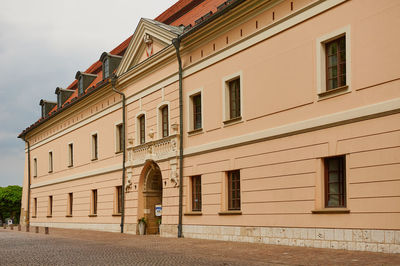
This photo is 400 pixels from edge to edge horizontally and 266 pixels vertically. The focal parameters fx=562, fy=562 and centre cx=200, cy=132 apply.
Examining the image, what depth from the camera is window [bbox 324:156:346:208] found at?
14773 millimetres

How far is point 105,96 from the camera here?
30.0 metres

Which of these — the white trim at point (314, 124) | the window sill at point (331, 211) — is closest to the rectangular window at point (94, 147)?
the white trim at point (314, 124)

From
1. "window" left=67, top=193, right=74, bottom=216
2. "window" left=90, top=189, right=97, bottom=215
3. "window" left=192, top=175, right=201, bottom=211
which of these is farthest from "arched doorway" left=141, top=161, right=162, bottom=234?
"window" left=67, top=193, right=74, bottom=216

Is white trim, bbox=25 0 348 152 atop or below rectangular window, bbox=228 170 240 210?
atop

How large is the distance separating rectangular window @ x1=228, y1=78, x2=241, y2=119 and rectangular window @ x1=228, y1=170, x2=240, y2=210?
2030 millimetres

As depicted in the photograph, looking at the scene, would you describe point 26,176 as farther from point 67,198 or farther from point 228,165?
point 228,165

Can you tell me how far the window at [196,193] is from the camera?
21297 mm

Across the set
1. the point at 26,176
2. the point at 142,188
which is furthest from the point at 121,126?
the point at 26,176

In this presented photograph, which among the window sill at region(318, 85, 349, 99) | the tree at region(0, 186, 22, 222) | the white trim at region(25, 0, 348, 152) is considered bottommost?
the tree at region(0, 186, 22, 222)

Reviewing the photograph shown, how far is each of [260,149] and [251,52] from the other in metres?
3.26

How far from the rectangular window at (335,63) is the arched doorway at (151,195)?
37.9 feet

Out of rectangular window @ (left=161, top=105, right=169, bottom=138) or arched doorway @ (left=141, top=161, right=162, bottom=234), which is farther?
arched doorway @ (left=141, top=161, right=162, bottom=234)

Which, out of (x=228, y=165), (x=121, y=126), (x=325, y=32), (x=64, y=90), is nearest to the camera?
(x=325, y=32)

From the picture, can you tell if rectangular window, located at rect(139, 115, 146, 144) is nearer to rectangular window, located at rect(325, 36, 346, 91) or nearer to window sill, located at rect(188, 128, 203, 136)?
window sill, located at rect(188, 128, 203, 136)
